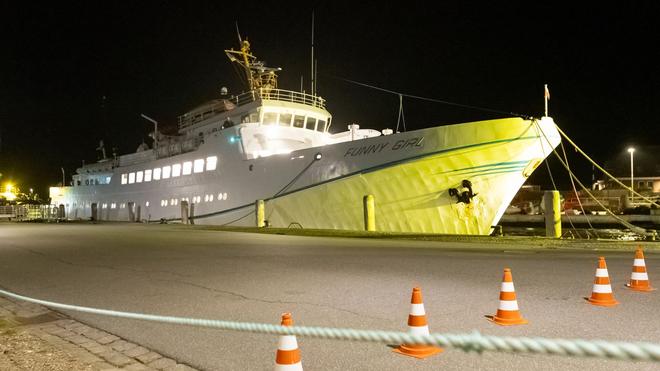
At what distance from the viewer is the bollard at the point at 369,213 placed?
15.6m

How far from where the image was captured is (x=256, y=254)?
10.9 meters

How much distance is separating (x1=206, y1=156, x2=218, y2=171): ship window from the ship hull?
11.1 ft

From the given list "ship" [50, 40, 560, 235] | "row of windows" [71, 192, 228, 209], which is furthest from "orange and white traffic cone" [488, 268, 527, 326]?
"row of windows" [71, 192, 228, 209]

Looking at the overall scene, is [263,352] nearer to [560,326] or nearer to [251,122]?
[560,326]

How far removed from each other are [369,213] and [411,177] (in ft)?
5.89

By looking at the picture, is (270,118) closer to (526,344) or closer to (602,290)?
(602,290)

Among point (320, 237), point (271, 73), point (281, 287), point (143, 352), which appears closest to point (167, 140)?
point (271, 73)

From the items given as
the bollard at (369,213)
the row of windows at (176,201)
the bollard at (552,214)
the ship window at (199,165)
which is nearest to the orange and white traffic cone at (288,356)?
the bollard at (369,213)

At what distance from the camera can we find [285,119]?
22125 mm

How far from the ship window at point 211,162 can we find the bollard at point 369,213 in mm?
9721

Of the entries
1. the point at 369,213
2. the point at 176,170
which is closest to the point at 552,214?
the point at 369,213

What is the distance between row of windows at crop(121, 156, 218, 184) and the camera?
23.4m

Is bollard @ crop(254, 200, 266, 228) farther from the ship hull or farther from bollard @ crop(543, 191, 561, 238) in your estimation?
bollard @ crop(543, 191, 561, 238)

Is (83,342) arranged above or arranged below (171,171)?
below
